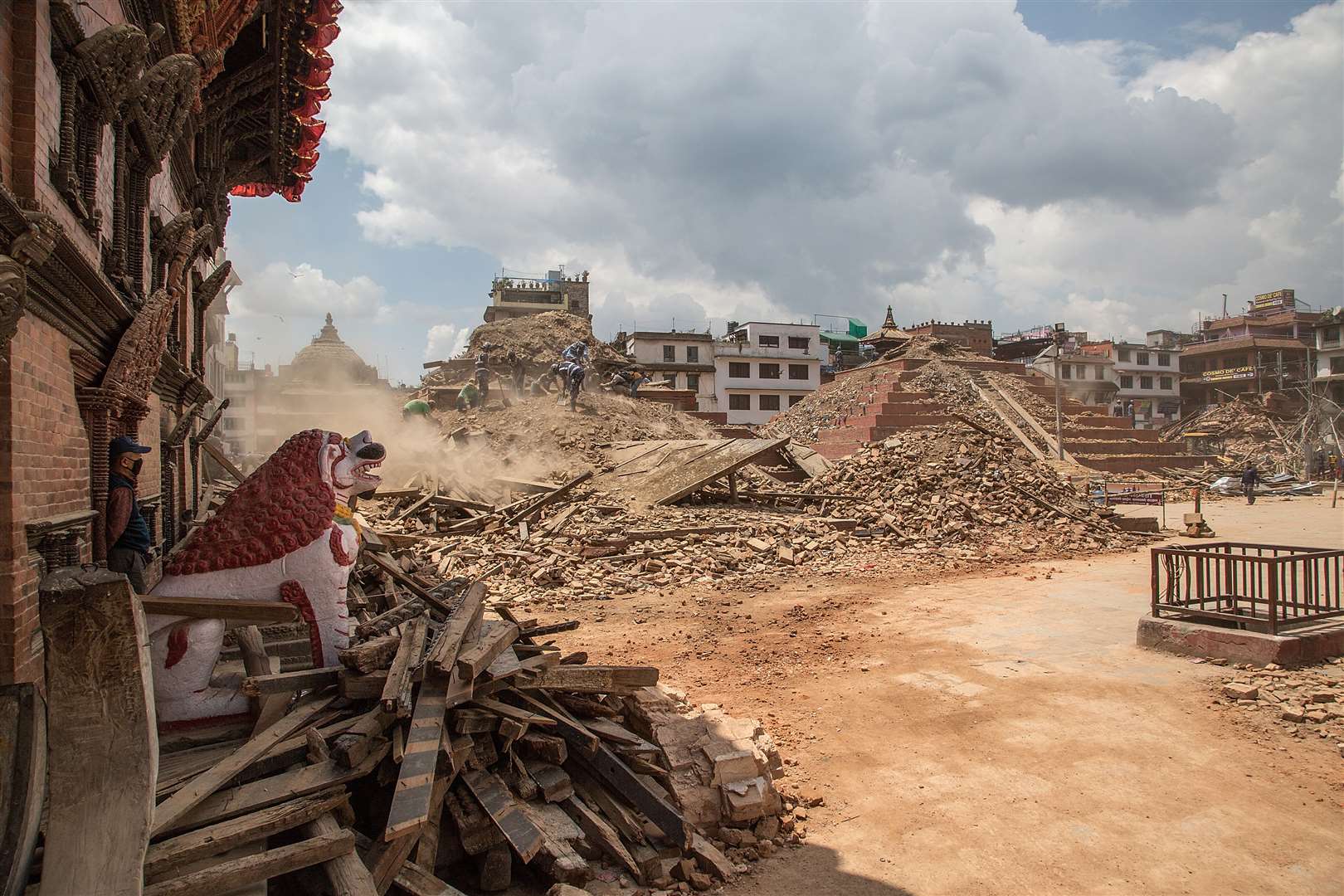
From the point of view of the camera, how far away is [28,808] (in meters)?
2.85

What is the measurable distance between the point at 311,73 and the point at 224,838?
11.1 meters

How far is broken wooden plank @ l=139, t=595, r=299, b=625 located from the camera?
3.91 metres

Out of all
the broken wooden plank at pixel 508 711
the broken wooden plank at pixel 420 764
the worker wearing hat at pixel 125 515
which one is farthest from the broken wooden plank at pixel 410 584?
the broken wooden plank at pixel 420 764

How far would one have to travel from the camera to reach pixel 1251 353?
186 feet

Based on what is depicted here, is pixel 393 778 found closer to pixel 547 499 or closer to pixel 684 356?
pixel 547 499

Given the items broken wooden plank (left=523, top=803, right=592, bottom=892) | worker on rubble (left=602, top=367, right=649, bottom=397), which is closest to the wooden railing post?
broken wooden plank (left=523, top=803, right=592, bottom=892)

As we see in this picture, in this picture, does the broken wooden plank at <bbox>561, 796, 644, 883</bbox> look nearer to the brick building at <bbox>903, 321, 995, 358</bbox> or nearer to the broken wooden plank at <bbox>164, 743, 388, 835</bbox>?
the broken wooden plank at <bbox>164, 743, 388, 835</bbox>

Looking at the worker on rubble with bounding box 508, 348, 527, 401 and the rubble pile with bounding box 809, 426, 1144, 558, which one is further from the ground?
the worker on rubble with bounding box 508, 348, 527, 401

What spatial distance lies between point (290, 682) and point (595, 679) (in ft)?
5.96

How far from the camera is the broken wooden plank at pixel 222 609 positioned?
12.8 feet

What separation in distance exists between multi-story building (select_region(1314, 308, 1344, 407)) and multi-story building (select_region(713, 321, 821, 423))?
33.8 m

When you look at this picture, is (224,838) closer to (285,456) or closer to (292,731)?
(292,731)

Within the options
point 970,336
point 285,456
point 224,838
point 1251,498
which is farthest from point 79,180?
point 970,336

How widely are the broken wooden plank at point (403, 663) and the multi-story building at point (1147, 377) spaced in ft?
222
